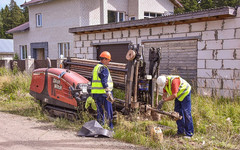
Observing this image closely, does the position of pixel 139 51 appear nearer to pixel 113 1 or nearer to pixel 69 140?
pixel 69 140

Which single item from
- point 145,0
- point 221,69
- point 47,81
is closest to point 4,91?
point 47,81

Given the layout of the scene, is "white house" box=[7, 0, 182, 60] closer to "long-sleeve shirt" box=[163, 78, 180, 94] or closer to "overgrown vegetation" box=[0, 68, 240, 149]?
"overgrown vegetation" box=[0, 68, 240, 149]

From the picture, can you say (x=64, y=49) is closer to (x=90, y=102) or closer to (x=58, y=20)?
(x=58, y=20)

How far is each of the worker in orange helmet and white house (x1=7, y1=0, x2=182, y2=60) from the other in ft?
43.3

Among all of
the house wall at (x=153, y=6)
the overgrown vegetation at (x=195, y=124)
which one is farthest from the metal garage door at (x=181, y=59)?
the house wall at (x=153, y=6)

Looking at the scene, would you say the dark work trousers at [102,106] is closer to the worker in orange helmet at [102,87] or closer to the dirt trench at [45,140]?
the worker in orange helmet at [102,87]

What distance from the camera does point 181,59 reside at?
10242 millimetres

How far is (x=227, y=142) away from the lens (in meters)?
5.69

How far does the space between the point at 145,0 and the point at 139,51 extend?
15.8 metres

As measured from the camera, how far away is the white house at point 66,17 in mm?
20031

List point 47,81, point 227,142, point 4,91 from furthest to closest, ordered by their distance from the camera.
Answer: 1. point 4,91
2. point 47,81
3. point 227,142

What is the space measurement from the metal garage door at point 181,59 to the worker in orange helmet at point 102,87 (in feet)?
12.8

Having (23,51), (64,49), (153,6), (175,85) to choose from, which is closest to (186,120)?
(175,85)

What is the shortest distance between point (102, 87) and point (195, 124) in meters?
2.52
